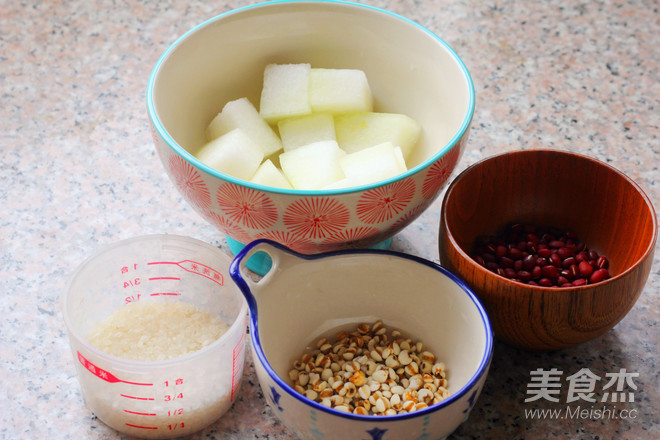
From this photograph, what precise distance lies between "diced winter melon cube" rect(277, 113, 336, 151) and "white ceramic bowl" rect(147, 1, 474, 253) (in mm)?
123

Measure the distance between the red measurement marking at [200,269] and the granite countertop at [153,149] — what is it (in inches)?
5.2

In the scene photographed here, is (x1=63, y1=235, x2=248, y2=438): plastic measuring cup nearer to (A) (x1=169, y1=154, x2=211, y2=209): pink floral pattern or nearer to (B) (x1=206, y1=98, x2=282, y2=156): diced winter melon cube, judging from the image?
(A) (x1=169, y1=154, x2=211, y2=209): pink floral pattern

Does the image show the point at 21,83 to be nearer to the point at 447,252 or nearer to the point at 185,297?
the point at 185,297

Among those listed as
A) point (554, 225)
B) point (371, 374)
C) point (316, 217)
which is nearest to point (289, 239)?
point (316, 217)

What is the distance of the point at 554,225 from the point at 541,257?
0.11m

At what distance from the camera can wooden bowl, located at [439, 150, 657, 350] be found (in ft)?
3.15

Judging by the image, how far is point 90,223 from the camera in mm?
1273

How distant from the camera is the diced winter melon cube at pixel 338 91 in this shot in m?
1.21

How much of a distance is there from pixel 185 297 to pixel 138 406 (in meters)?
0.19

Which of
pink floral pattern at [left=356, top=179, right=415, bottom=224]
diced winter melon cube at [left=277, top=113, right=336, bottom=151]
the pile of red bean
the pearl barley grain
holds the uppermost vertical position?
pink floral pattern at [left=356, top=179, right=415, bottom=224]

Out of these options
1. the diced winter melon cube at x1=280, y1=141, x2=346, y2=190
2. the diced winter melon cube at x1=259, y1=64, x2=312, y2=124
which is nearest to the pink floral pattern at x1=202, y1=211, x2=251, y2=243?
the diced winter melon cube at x1=280, y1=141, x2=346, y2=190

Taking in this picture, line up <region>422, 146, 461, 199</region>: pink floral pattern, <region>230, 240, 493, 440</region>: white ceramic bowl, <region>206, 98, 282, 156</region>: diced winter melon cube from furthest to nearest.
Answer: <region>206, 98, 282, 156</region>: diced winter melon cube < <region>422, 146, 461, 199</region>: pink floral pattern < <region>230, 240, 493, 440</region>: white ceramic bowl

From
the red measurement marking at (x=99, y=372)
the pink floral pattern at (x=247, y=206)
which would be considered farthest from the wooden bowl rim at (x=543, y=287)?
the red measurement marking at (x=99, y=372)

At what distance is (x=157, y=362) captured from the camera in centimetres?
92
